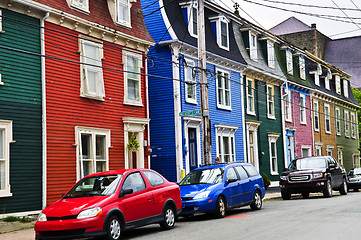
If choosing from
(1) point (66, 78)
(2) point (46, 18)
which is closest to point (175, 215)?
(1) point (66, 78)

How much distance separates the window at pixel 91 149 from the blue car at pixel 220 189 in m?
3.63

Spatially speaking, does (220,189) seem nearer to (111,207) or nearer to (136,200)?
(136,200)

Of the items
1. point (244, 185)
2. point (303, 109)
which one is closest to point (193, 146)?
point (244, 185)

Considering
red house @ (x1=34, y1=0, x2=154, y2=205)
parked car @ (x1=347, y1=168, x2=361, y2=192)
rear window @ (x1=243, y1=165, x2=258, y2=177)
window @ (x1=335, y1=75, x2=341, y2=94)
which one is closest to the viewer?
red house @ (x1=34, y1=0, x2=154, y2=205)

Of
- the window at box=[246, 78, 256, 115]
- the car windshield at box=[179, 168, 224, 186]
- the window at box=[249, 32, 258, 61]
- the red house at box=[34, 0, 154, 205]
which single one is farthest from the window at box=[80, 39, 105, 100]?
the window at box=[249, 32, 258, 61]

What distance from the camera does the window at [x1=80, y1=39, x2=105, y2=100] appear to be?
1803 centimetres

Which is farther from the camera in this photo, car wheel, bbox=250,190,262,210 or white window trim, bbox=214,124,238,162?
white window trim, bbox=214,124,238,162

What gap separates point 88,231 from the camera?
10.3 meters

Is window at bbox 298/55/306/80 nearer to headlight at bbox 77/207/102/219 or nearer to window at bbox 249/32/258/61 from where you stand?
window at bbox 249/32/258/61

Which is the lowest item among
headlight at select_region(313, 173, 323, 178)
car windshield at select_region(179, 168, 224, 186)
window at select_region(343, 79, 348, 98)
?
headlight at select_region(313, 173, 323, 178)

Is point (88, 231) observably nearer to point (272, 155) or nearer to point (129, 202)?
point (129, 202)

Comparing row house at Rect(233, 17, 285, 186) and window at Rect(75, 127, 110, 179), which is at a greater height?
row house at Rect(233, 17, 285, 186)

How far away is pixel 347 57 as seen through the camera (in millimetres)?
61844

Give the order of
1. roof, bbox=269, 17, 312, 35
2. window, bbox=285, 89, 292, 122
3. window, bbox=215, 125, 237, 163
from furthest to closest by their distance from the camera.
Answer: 1. roof, bbox=269, 17, 312, 35
2. window, bbox=285, 89, 292, 122
3. window, bbox=215, 125, 237, 163
